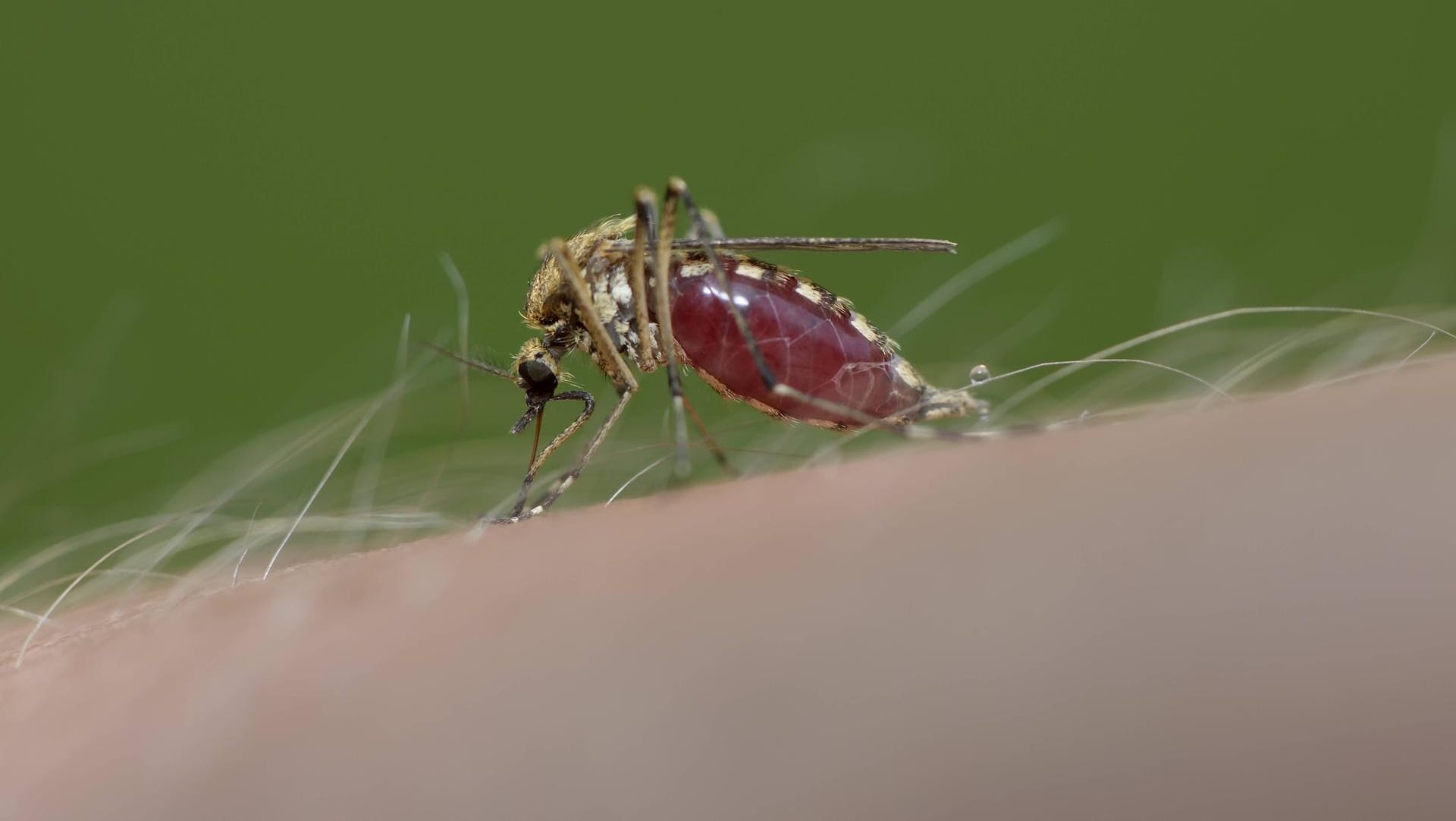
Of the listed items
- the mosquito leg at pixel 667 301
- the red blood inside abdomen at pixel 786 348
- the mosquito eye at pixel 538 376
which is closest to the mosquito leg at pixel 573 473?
the mosquito leg at pixel 667 301

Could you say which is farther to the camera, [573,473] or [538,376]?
[538,376]

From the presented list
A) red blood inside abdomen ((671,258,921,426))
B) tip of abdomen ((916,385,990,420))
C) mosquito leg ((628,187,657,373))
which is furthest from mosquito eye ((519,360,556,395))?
tip of abdomen ((916,385,990,420))

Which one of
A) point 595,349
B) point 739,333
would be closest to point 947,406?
point 739,333

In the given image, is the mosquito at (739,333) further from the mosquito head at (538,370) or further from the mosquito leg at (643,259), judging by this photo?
the mosquito head at (538,370)

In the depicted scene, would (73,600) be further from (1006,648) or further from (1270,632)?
(1270,632)

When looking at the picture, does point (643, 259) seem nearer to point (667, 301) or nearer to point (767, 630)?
point (667, 301)

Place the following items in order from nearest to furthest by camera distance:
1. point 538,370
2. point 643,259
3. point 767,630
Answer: point 767,630 → point 643,259 → point 538,370

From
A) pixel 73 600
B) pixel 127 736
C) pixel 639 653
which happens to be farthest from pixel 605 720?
pixel 73 600
